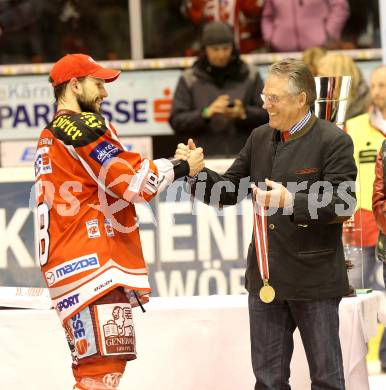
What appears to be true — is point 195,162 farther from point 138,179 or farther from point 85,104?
point 85,104

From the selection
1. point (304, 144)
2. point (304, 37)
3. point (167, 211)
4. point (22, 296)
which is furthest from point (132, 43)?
point (304, 144)

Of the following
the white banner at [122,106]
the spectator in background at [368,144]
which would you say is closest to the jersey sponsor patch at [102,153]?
the spectator in background at [368,144]

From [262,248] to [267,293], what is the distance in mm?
198

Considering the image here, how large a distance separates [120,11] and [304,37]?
64.9 inches

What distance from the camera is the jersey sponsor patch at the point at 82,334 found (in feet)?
16.6

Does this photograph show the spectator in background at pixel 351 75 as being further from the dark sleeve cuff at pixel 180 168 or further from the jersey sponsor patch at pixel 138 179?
the jersey sponsor patch at pixel 138 179

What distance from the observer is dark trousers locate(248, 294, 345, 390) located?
16.9 feet

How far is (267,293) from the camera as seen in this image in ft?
16.9

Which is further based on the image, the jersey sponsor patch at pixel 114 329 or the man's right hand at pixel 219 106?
the man's right hand at pixel 219 106

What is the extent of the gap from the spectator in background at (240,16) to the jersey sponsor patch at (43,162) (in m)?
4.89

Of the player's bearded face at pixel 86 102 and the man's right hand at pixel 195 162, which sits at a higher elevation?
the player's bearded face at pixel 86 102

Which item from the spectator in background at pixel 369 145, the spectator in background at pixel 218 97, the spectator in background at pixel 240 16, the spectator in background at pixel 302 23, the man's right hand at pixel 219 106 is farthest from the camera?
the spectator in background at pixel 240 16

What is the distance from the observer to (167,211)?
7098mm

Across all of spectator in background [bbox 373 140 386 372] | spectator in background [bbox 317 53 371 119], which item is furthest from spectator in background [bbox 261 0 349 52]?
spectator in background [bbox 373 140 386 372]
